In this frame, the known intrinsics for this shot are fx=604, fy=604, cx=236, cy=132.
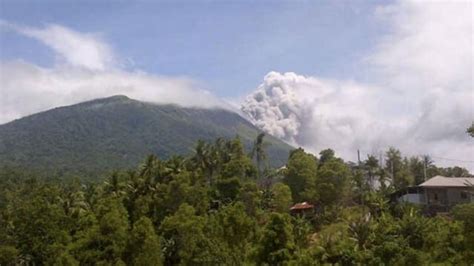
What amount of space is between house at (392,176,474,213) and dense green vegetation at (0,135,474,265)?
15.7ft

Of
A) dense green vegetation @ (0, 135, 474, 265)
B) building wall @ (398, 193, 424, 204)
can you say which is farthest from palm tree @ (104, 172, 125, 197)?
building wall @ (398, 193, 424, 204)

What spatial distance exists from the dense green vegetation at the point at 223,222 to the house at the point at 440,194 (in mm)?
4793

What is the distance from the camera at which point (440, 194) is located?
270 ft

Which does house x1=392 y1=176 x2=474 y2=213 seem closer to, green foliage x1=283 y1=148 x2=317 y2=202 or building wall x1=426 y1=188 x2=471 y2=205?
building wall x1=426 y1=188 x2=471 y2=205

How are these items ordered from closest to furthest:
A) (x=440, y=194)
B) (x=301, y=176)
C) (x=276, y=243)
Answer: (x=276, y=243) → (x=440, y=194) → (x=301, y=176)

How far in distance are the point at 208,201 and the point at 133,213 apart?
31.8 ft

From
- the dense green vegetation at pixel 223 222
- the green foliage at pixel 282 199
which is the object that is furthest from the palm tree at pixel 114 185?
the green foliage at pixel 282 199

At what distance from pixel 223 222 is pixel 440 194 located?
3998 centimetres

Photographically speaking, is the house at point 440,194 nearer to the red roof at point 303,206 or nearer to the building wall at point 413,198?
the building wall at point 413,198

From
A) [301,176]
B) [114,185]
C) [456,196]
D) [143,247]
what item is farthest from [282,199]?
[143,247]

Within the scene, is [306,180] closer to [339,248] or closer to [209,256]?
[339,248]

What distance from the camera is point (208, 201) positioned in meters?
76.9

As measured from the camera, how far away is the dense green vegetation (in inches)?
2023

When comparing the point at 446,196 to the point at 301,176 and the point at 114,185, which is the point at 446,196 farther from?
the point at 114,185
